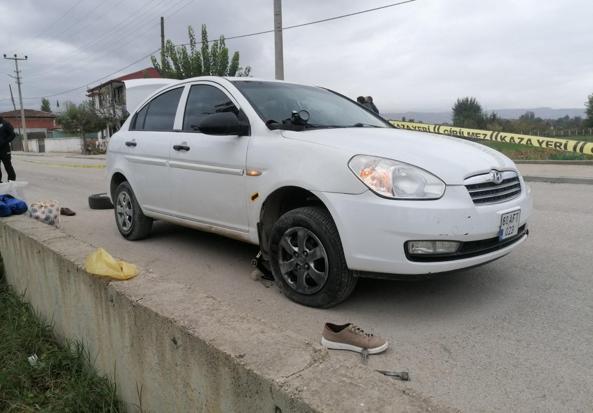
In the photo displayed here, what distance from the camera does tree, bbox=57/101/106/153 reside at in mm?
44781

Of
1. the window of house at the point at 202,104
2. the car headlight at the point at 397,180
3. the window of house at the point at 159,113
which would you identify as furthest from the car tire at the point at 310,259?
the window of house at the point at 159,113

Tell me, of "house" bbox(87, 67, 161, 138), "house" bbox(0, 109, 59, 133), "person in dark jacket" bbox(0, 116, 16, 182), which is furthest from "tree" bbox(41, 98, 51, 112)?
"person in dark jacket" bbox(0, 116, 16, 182)

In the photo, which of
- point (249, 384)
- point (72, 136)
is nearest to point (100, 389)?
point (249, 384)

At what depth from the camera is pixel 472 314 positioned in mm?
3305

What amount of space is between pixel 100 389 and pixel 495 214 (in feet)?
8.38

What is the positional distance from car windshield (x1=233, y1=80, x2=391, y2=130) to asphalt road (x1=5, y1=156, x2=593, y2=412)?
133 cm

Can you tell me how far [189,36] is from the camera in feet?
106

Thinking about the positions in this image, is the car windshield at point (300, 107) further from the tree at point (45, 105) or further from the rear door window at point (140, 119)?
the tree at point (45, 105)

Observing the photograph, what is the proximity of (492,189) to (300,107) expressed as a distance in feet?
5.72

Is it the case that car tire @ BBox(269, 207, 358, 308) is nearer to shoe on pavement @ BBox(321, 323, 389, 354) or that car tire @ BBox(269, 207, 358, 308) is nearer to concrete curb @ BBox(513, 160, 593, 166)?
shoe on pavement @ BBox(321, 323, 389, 354)

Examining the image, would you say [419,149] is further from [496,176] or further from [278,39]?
[278,39]

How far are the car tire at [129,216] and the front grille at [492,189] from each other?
3.63 meters

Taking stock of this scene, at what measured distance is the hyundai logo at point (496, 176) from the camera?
3.30 m

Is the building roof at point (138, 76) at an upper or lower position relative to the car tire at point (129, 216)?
upper
